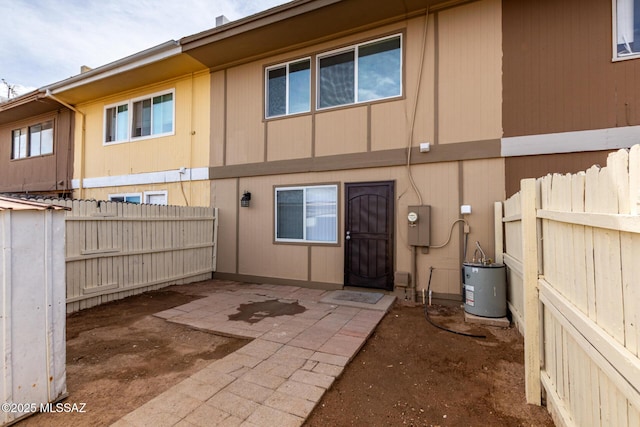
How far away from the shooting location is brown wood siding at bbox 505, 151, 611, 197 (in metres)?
4.64

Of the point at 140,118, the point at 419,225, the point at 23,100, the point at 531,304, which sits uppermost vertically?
the point at 23,100

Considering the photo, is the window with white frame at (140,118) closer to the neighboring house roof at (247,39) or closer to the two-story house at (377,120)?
the two-story house at (377,120)

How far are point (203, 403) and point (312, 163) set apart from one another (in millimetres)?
4853

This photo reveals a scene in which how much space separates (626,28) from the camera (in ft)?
15.0

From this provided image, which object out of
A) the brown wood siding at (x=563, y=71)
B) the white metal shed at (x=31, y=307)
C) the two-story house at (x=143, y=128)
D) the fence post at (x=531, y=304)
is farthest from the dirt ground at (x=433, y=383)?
the two-story house at (x=143, y=128)

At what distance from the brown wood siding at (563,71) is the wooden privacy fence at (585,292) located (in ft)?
9.99

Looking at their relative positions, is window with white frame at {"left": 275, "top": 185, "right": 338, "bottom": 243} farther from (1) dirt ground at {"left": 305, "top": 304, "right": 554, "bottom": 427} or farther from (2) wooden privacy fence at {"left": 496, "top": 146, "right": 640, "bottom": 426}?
(2) wooden privacy fence at {"left": 496, "top": 146, "right": 640, "bottom": 426}

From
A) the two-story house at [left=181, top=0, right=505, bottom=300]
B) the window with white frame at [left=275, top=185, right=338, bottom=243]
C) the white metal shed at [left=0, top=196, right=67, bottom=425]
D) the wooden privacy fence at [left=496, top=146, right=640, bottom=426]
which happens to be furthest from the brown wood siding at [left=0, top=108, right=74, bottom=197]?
the wooden privacy fence at [left=496, top=146, right=640, bottom=426]

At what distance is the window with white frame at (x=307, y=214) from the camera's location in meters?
6.37

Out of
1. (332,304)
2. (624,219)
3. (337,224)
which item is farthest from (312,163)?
(624,219)

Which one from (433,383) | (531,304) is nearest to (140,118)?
(433,383)

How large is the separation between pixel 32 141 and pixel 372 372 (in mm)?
14224

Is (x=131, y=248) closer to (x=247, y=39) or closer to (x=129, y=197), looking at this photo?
(x=129, y=197)

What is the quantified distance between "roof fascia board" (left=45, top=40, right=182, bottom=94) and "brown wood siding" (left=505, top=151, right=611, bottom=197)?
727 centimetres
